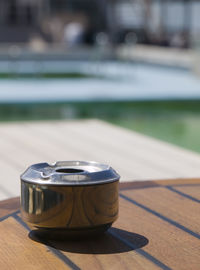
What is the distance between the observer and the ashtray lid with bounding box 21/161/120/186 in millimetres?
1429

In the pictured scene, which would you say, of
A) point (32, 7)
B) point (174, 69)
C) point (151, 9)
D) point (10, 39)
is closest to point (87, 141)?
point (174, 69)

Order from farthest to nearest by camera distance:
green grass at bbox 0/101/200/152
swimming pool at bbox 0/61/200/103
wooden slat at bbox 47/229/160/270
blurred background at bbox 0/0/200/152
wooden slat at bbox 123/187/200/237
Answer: swimming pool at bbox 0/61/200/103 < blurred background at bbox 0/0/200/152 < green grass at bbox 0/101/200/152 < wooden slat at bbox 123/187/200/237 < wooden slat at bbox 47/229/160/270

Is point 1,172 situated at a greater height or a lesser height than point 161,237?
lesser

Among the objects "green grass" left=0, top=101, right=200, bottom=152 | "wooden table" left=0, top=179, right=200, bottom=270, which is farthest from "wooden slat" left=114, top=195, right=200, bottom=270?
"green grass" left=0, top=101, right=200, bottom=152

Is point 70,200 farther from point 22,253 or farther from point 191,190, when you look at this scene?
point 191,190

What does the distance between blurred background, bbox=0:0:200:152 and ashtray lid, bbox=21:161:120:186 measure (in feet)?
12.4

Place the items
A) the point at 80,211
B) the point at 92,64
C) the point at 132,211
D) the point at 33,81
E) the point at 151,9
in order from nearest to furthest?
the point at 80,211
the point at 132,211
the point at 33,81
the point at 92,64
the point at 151,9

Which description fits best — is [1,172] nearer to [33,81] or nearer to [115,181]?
[115,181]

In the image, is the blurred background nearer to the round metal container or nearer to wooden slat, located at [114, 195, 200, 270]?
wooden slat, located at [114, 195, 200, 270]

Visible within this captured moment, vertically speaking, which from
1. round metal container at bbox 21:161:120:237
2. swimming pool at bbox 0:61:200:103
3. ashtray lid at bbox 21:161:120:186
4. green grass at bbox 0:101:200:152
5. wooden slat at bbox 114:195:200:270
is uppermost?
ashtray lid at bbox 21:161:120:186

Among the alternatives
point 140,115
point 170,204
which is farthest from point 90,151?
point 140,115

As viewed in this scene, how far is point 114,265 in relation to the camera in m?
1.35

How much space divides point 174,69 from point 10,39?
36.2 ft

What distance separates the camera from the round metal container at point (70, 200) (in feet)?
4.68
